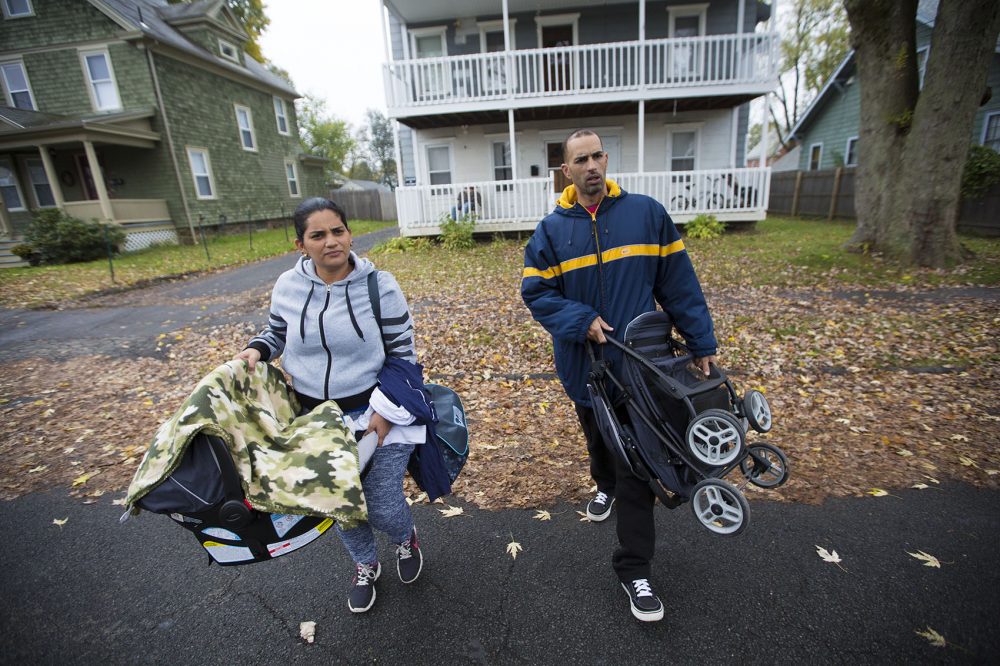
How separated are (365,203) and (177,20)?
1294 centimetres

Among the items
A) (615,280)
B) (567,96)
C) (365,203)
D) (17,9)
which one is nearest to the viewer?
(615,280)

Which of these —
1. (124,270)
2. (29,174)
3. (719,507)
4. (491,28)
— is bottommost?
(124,270)

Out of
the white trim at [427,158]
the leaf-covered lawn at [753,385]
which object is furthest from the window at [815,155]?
the white trim at [427,158]

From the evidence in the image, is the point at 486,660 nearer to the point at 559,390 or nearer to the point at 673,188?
the point at 559,390

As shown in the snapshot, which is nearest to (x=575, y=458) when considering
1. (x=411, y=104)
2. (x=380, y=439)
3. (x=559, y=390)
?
(x=559, y=390)

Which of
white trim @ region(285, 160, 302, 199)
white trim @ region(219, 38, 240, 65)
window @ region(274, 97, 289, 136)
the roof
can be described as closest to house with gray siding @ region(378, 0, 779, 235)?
the roof

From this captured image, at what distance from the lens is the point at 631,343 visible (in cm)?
230

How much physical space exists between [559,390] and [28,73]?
2391cm

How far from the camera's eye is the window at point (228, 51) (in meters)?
20.8

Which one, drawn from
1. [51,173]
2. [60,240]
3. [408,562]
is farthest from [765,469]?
[51,173]

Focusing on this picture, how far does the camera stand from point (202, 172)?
19.2 metres

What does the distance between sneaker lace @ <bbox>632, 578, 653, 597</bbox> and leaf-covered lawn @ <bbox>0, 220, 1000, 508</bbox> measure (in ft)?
3.16

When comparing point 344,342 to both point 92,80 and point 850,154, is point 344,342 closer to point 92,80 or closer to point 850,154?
point 92,80

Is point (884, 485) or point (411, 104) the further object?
point (411, 104)
